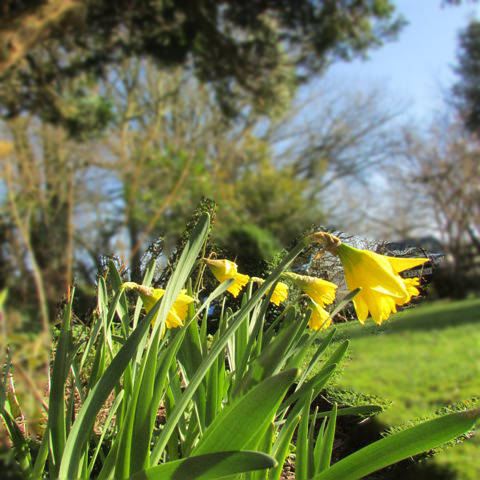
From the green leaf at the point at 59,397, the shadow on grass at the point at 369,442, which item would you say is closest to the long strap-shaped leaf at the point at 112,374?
the green leaf at the point at 59,397

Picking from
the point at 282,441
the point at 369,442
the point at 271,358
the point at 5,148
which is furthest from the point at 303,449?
the point at 5,148

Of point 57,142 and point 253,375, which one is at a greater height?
point 57,142

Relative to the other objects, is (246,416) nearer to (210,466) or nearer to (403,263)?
(210,466)

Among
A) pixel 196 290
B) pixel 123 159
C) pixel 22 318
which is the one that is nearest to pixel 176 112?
pixel 123 159

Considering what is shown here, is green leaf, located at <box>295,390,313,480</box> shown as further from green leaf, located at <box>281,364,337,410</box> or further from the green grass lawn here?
the green grass lawn

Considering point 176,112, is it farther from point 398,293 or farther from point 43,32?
point 398,293

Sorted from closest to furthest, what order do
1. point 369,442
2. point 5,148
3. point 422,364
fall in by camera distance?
1. point 5,148
2. point 369,442
3. point 422,364
